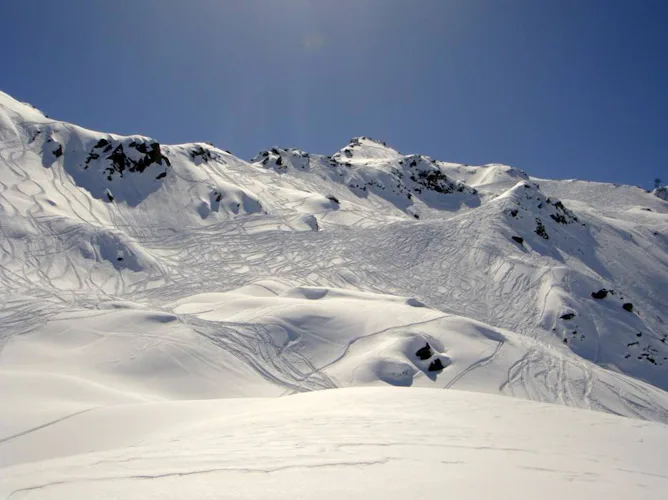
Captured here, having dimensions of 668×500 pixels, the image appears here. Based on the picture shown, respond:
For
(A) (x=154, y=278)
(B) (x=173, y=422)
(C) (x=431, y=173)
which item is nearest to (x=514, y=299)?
(A) (x=154, y=278)

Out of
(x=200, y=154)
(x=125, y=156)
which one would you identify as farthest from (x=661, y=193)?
(x=125, y=156)

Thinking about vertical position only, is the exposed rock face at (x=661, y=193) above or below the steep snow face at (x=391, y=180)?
above

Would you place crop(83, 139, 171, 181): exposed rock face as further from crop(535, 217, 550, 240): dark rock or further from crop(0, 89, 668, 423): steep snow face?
crop(535, 217, 550, 240): dark rock

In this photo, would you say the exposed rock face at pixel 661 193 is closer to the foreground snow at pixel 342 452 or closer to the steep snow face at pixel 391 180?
the steep snow face at pixel 391 180

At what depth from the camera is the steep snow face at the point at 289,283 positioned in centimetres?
1488

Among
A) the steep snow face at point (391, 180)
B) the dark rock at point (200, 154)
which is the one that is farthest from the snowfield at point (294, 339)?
the steep snow face at point (391, 180)

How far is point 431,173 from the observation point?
70125 millimetres

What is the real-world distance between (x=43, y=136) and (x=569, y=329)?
155 feet

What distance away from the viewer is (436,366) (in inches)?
659

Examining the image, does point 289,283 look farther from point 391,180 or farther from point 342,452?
point 391,180

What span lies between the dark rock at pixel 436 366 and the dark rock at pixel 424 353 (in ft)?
1.14

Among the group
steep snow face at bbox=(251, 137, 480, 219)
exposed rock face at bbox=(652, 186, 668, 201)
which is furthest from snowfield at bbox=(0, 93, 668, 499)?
exposed rock face at bbox=(652, 186, 668, 201)

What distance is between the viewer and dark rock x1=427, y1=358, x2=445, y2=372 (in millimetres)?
16625

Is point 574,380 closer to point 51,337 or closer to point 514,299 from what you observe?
point 514,299
